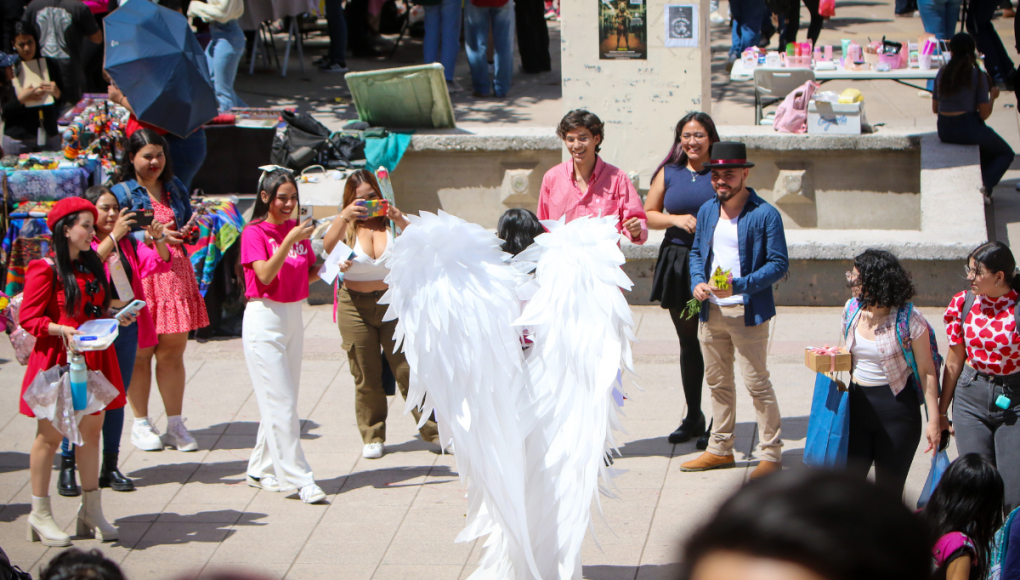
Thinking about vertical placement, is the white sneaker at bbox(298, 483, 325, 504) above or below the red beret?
below

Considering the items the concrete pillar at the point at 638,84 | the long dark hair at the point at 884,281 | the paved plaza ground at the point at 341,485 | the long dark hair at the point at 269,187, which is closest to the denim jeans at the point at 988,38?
the concrete pillar at the point at 638,84

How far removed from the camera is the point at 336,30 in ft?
48.4

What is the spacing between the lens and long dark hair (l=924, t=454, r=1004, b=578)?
3.66m

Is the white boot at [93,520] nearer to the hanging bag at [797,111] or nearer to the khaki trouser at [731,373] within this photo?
the khaki trouser at [731,373]

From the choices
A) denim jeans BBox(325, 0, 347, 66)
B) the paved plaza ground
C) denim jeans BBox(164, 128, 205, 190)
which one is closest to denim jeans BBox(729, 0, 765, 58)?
denim jeans BBox(325, 0, 347, 66)

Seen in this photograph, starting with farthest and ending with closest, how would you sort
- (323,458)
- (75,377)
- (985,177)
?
(985,177) → (323,458) → (75,377)

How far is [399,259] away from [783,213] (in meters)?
5.89

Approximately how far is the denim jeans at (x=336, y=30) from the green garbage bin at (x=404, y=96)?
16.7 ft

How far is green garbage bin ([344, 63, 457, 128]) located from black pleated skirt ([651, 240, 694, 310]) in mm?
4080

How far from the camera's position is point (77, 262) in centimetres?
500

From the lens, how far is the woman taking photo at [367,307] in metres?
5.55

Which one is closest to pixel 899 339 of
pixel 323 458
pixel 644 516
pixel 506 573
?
pixel 644 516

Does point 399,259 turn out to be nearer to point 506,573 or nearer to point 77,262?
point 506,573

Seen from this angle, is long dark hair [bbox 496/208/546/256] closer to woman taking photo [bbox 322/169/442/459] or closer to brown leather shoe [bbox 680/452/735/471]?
woman taking photo [bbox 322/169/442/459]
